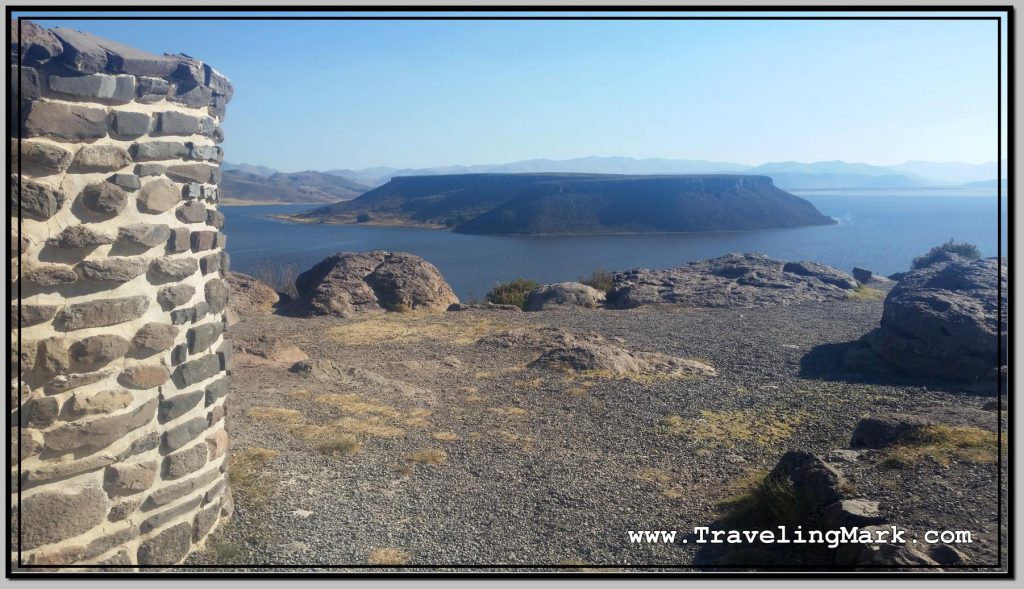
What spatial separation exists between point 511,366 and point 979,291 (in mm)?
6443

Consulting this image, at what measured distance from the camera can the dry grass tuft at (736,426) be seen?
7.27 meters

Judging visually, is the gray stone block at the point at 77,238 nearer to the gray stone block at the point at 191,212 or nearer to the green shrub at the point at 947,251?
the gray stone block at the point at 191,212

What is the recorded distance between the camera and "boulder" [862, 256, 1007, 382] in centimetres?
922

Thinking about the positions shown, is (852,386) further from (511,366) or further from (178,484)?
(178,484)

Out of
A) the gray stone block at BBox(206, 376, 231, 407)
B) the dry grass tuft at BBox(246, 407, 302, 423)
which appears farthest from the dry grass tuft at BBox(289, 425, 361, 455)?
the gray stone block at BBox(206, 376, 231, 407)

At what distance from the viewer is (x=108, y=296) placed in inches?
146

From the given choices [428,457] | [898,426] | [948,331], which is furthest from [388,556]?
[948,331]

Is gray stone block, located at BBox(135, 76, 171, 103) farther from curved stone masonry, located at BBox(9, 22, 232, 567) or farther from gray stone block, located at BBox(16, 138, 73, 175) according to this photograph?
gray stone block, located at BBox(16, 138, 73, 175)

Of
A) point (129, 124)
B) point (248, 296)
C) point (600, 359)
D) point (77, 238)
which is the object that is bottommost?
point (600, 359)

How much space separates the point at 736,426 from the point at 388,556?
426 cm

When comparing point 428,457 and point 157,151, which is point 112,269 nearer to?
point 157,151

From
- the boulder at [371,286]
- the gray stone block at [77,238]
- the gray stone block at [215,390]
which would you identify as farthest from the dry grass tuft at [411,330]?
the gray stone block at [77,238]

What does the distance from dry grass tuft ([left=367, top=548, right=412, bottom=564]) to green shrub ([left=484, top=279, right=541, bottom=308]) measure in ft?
41.9

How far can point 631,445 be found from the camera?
708 cm
